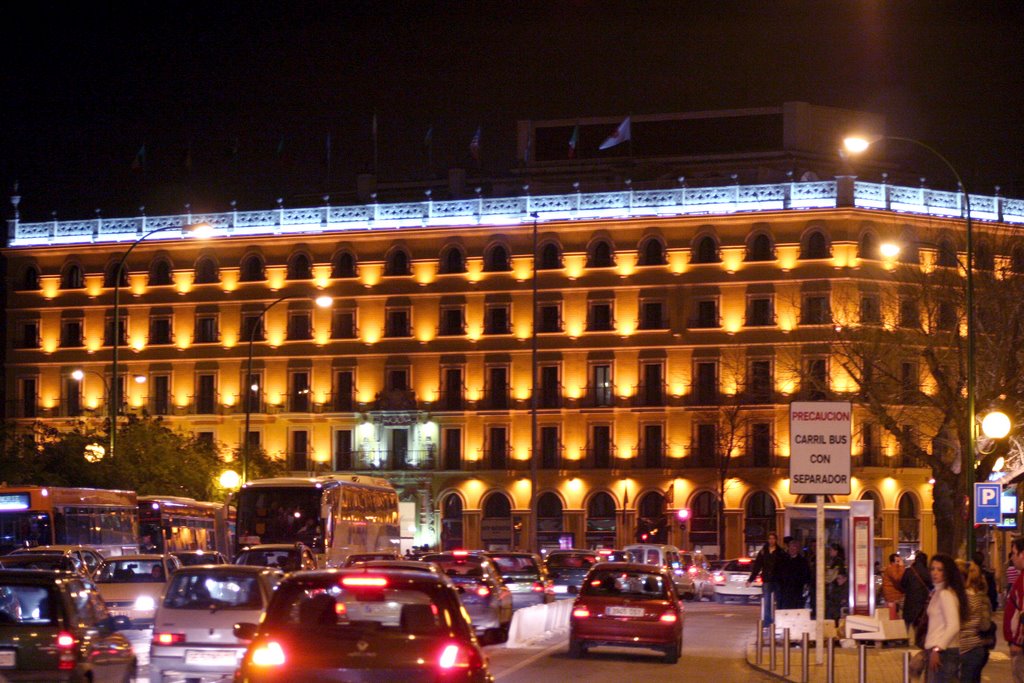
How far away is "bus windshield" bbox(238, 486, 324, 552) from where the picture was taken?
145 feet

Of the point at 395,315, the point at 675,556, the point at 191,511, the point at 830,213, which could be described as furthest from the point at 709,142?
the point at 191,511

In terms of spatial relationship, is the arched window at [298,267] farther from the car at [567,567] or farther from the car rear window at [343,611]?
the car rear window at [343,611]

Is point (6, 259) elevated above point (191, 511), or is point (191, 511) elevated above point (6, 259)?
point (6, 259)

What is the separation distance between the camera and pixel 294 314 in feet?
292

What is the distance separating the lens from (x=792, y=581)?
102ft

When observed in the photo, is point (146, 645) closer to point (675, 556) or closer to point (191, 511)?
point (191, 511)

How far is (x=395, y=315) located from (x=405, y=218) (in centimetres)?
473

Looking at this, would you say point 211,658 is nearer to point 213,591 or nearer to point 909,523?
point 213,591

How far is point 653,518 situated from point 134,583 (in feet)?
171

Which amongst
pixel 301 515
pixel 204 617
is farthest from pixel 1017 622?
pixel 301 515

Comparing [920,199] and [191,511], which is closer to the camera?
[191,511]

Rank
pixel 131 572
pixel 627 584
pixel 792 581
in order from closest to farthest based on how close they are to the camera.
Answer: pixel 627 584, pixel 792 581, pixel 131 572

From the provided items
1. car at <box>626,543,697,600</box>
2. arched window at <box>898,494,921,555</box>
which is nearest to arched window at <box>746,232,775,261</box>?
arched window at <box>898,494,921,555</box>

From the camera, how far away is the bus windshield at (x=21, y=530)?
1604 inches
